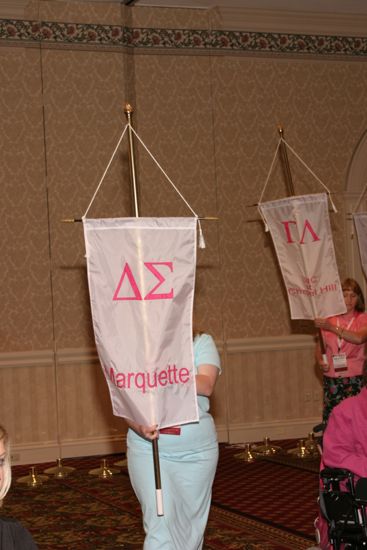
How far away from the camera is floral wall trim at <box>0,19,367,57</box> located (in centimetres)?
941

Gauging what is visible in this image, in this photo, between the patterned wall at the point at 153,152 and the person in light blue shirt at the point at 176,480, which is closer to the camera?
the person in light blue shirt at the point at 176,480

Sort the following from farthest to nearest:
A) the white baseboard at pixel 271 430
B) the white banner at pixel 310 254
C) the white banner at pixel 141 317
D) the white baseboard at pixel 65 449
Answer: the white baseboard at pixel 271 430, the white baseboard at pixel 65 449, the white banner at pixel 310 254, the white banner at pixel 141 317

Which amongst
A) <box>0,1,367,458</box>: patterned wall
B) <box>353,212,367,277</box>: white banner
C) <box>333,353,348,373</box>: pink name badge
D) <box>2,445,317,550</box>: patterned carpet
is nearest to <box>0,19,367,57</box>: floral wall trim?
<box>0,1,367,458</box>: patterned wall

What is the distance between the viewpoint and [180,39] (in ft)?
32.6

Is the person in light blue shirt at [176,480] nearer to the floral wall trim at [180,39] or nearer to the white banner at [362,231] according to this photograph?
the white banner at [362,231]

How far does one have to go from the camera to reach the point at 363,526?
14.3ft

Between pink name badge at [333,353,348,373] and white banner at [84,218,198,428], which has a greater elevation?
white banner at [84,218,198,428]

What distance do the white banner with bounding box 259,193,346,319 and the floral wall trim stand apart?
2337 mm

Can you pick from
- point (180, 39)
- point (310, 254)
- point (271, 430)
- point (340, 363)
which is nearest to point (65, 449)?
point (271, 430)

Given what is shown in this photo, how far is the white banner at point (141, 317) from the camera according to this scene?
4520 mm

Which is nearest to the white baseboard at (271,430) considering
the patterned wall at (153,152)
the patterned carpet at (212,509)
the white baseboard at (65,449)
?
the patterned wall at (153,152)

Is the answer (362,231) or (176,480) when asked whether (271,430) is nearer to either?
(362,231)

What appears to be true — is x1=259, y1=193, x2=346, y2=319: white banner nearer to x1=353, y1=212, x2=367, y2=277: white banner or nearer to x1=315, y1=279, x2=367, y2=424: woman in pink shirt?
x1=315, y1=279, x2=367, y2=424: woman in pink shirt

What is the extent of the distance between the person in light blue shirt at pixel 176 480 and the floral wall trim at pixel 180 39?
5.87 m
